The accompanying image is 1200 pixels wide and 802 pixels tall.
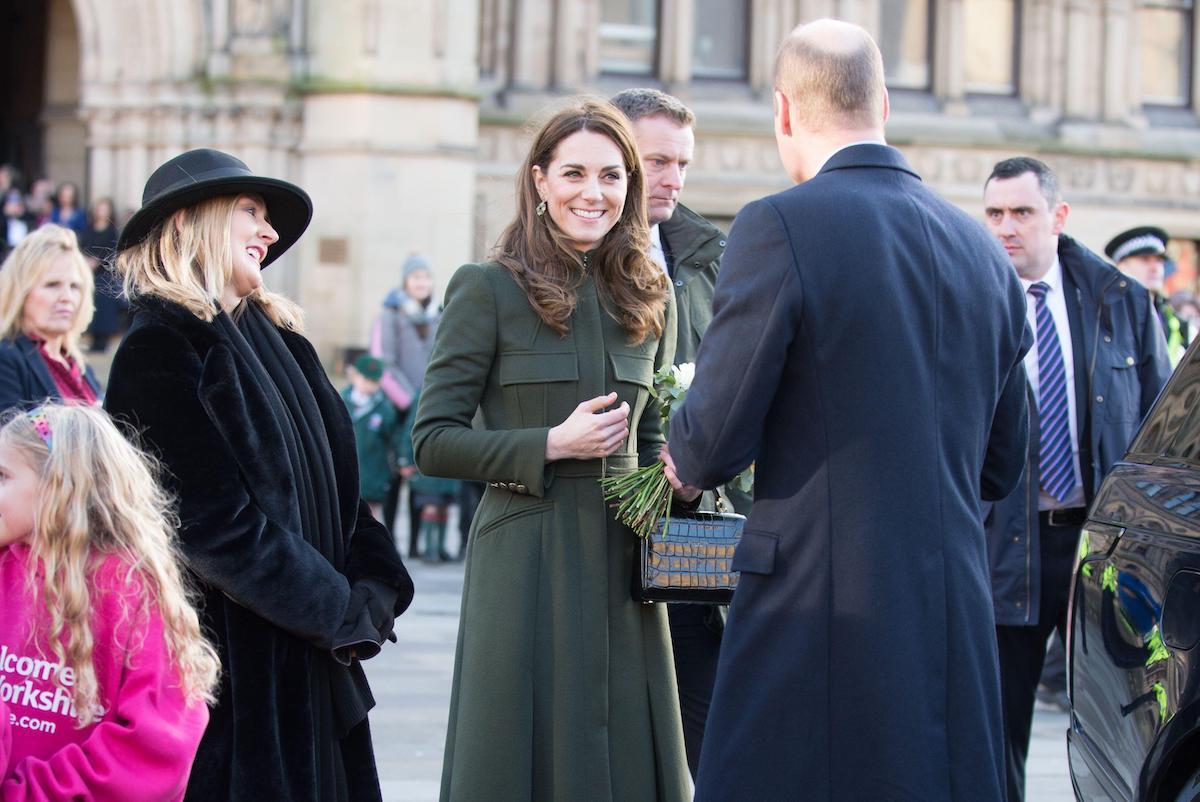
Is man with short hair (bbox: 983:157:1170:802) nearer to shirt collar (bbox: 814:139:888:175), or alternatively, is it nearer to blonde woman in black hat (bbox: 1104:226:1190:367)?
shirt collar (bbox: 814:139:888:175)

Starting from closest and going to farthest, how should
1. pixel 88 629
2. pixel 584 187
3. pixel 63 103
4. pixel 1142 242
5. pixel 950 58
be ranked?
pixel 88 629, pixel 584 187, pixel 1142 242, pixel 950 58, pixel 63 103

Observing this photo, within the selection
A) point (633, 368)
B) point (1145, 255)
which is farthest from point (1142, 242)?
point (633, 368)

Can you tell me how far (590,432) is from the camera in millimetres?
4199

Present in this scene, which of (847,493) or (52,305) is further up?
(52,305)

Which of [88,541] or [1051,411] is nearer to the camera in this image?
[88,541]

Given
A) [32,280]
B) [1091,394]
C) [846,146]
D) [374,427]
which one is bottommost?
[374,427]

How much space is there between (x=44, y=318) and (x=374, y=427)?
19.6 feet

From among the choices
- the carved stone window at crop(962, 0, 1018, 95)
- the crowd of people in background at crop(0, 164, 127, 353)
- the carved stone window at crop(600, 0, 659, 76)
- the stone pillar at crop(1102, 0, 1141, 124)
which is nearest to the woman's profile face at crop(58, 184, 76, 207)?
the crowd of people in background at crop(0, 164, 127, 353)

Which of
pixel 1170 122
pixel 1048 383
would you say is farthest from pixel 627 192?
pixel 1170 122

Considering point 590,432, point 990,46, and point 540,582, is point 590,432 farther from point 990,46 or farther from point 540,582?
point 990,46

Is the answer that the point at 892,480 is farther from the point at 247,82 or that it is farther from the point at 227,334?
the point at 247,82

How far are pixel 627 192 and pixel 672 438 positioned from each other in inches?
45.9

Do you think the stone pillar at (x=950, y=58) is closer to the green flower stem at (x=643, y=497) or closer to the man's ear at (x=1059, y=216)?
the man's ear at (x=1059, y=216)

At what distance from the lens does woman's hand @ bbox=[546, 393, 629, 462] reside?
420 cm
